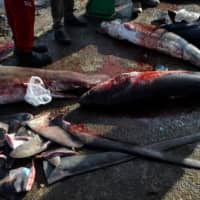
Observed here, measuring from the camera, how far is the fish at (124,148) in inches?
152

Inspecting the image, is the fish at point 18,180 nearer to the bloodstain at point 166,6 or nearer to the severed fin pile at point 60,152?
the severed fin pile at point 60,152

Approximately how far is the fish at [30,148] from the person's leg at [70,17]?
272cm

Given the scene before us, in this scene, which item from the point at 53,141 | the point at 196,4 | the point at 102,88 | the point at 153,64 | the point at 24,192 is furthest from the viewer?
the point at 196,4

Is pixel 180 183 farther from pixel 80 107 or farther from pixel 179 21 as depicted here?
pixel 179 21

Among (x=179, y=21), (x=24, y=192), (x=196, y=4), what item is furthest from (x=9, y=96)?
(x=196, y=4)

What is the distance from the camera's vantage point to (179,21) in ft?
20.1

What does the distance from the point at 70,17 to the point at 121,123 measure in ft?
8.43

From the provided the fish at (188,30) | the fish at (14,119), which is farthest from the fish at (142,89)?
the fish at (188,30)

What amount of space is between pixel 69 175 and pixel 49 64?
2.05m

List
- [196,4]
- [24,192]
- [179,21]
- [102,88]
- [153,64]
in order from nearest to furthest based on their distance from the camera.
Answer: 1. [24,192]
2. [102,88]
3. [153,64]
4. [179,21]
5. [196,4]

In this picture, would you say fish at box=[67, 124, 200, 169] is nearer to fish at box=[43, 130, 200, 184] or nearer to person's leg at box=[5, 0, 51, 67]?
fish at box=[43, 130, 200, 184]

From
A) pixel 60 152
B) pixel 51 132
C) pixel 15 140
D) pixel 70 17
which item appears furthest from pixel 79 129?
pixel 70 17

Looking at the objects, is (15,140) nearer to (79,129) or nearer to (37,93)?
(79,129)

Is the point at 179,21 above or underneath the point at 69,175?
above
